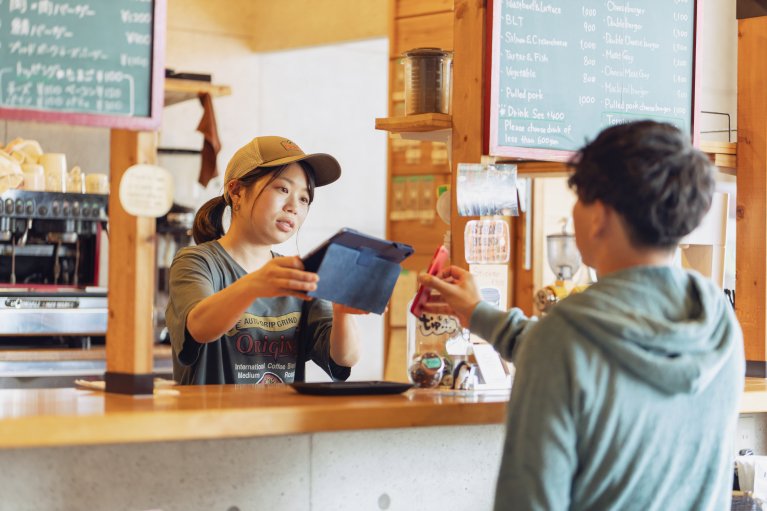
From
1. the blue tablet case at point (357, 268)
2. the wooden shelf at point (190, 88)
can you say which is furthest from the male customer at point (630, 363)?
the wooden shelf at point (190, 88)

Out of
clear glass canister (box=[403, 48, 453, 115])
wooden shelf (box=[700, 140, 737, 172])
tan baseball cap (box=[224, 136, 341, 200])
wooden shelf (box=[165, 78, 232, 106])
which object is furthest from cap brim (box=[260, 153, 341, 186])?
wooden shelf (box=[165, 78, 232, 106])

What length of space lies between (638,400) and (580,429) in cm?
11

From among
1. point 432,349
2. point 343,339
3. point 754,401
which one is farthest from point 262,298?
point 754,401

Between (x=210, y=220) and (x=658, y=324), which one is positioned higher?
(x=210, y=220)

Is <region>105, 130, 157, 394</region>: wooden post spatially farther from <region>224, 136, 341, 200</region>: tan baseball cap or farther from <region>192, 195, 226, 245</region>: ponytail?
<region>192, 195, 226, 245</region>: ponytail

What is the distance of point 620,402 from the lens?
1.63 meters

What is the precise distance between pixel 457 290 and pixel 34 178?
3.66 m

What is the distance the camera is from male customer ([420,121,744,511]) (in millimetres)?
1614

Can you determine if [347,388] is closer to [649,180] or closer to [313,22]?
[649,180]

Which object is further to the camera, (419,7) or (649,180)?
(419,7)

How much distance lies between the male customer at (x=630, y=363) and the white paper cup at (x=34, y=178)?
4109 mm

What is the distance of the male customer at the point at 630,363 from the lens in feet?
5.30

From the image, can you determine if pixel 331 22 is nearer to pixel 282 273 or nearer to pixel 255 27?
pixel 255 27

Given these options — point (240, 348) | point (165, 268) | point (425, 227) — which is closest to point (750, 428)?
point (240, 348)
